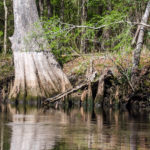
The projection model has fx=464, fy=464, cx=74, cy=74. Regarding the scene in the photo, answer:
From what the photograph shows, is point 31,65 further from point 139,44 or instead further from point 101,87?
point 139,44

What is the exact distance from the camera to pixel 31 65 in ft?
76.0

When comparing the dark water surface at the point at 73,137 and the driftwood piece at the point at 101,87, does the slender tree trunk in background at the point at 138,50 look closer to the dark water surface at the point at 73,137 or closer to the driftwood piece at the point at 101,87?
the driftwood piece at the point at 101,87

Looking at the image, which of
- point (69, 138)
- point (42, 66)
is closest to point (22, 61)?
point (42, 66)

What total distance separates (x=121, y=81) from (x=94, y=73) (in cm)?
139

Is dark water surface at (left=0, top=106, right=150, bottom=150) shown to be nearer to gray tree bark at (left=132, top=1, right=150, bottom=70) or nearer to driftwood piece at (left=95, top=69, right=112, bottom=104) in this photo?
driftwood piece at (left=95, top=69, right=112, bottom=104)

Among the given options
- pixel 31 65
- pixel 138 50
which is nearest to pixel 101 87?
pixel 138 50

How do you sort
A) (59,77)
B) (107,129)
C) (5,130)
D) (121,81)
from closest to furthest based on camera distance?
(5,130), (107,129), (121,81), (59,77)

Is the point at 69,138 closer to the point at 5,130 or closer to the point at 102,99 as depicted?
the point at 5,130

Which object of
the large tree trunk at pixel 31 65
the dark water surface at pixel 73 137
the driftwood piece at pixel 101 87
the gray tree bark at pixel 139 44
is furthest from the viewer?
the large tree trunk at pixel 31 65

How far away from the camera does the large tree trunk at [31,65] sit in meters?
22.3

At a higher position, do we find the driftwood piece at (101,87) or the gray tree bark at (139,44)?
the gray tree bark at (139,44)

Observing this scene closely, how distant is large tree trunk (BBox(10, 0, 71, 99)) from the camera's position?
2230 centimetres

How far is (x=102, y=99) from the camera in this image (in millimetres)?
21578

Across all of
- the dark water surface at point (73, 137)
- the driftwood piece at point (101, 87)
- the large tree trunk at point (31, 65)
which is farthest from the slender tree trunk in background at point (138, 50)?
the dark water surface at point (73, 137)
